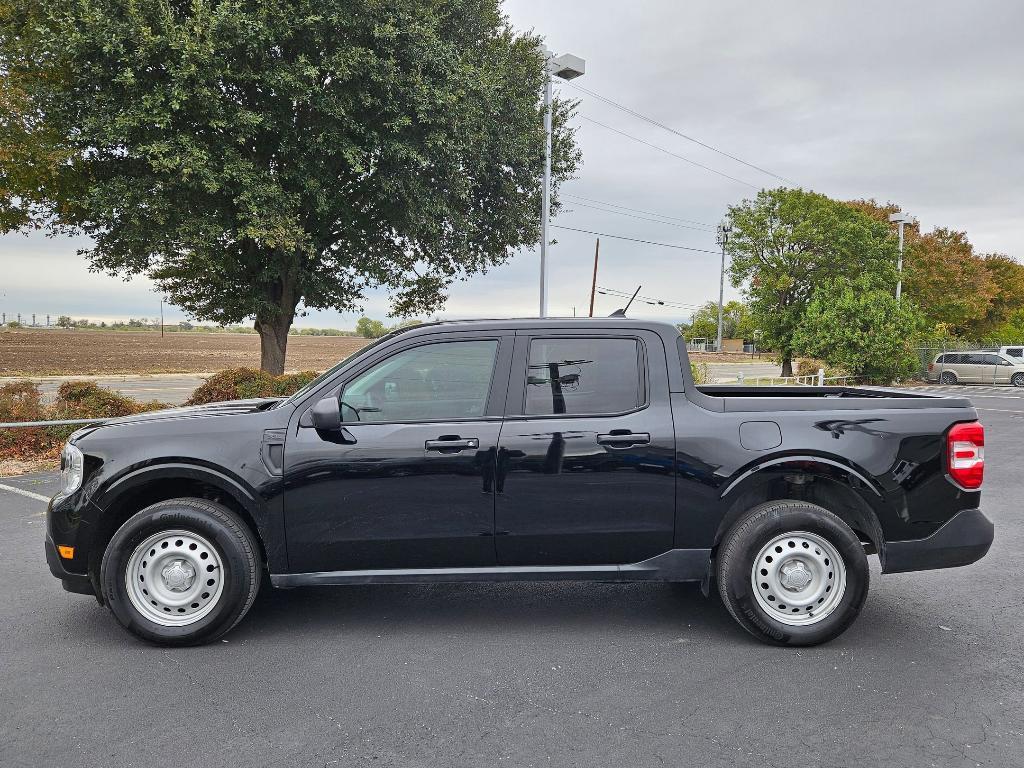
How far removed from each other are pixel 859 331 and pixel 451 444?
32303 mm

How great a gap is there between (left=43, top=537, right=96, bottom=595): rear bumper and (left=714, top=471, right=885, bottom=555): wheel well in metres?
3.60

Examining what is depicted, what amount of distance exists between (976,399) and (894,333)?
7407mm

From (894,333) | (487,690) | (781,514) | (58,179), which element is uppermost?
(58,179)

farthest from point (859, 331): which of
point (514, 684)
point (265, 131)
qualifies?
point (514, 684)

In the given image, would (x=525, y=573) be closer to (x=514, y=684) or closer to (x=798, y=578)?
(x=514, y=684)

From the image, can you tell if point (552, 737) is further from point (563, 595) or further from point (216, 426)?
point (216, 426)

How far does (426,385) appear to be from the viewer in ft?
13.6

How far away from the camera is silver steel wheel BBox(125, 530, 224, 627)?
4004 mm

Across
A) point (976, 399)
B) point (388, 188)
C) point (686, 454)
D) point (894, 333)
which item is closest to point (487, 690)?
point (686, 454)

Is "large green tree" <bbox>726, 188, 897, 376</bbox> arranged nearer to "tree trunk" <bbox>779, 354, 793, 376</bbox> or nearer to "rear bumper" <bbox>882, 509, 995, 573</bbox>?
"tree trunk" <bbox>779, 354, 793, 376</bbox>

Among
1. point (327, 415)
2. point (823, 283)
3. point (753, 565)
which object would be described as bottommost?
point (753, 565)

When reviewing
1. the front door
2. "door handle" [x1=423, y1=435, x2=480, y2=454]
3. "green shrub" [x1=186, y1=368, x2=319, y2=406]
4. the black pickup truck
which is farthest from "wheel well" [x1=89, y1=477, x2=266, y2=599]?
"green shrub" [x1=186, y1=368, x2=319, y2=406]

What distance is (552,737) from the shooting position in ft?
9.93

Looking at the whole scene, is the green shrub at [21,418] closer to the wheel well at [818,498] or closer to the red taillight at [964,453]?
the wheel well at [818,498]
